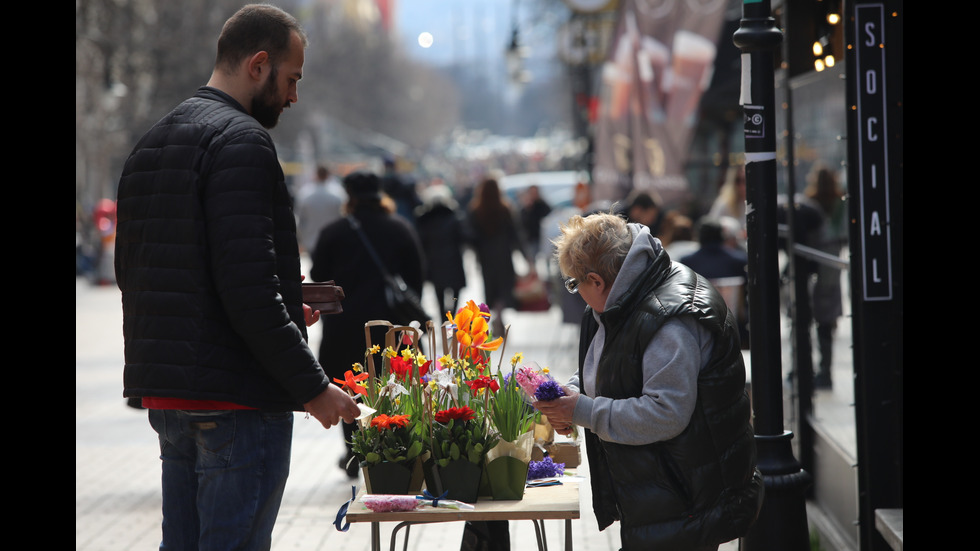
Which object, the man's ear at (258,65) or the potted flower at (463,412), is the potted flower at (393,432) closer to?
the potted flower at (463,412)

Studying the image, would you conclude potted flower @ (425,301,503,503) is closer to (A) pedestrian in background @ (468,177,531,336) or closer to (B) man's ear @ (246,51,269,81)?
(B) man's ear @ (246,51,269,81)

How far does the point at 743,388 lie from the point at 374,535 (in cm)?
124

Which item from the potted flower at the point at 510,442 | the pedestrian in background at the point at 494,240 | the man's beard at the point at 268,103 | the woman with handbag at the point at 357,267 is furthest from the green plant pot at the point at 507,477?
the pedestrian in background at the point at 494,240

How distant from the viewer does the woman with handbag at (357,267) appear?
6957 mm

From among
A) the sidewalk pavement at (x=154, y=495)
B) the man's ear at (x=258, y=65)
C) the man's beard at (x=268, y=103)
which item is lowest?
the sidewalk pavement at (x=154, y=495)

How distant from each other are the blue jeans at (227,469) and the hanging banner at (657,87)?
27.7ft

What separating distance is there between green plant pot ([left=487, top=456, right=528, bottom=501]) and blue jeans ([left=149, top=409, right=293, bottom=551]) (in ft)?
2.05

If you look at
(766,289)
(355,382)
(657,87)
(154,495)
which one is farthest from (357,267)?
(657,87)

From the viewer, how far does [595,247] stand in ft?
11.2

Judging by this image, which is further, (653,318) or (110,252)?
(110,252)

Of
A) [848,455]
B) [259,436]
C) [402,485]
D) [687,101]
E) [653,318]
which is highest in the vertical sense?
[687,101]

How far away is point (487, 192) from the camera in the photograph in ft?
43.0
